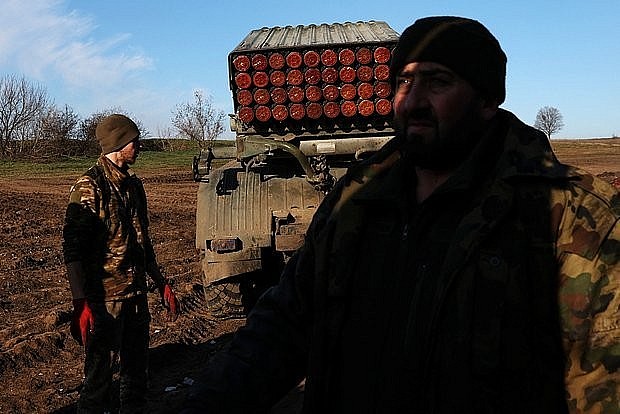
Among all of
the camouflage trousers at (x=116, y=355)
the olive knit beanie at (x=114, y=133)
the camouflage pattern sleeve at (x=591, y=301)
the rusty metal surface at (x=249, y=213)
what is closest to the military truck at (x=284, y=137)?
the rusty metal surface at (x=249, y=213)

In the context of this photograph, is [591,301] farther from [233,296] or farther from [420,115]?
[233,296]

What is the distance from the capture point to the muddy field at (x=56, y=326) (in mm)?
5633

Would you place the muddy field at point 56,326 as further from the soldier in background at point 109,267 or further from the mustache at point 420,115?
the mustache at point 420,115

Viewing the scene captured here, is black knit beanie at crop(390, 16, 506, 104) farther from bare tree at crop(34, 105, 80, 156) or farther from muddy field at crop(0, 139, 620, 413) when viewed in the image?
bare tree at crop(34, 105, 80, 156)

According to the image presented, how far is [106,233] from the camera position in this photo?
14.4ft

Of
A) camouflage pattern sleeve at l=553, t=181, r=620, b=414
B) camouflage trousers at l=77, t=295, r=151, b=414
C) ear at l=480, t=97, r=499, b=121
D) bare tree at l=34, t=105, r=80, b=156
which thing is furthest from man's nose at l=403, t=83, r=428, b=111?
bare tree at l=34, t=105, r=80, b=156

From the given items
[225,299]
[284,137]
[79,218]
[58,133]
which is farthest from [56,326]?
[58,133]

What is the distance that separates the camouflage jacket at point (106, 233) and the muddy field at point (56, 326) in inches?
49.2

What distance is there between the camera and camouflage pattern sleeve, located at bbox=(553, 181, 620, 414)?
1493 millimetres

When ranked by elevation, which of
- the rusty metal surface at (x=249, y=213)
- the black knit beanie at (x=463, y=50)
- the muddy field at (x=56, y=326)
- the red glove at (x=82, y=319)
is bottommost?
the muddy field at (x=56, y=326)

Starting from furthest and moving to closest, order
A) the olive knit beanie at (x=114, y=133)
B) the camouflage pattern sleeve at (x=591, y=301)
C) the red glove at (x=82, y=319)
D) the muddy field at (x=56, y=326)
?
1. the muddy field at (x=56, y=326)
2. the olive knit beanie at (x=114, y=133)
3. the red glove at (x=82, y=319)
4. the camouflage pattern sleeve at (x=591, y=301)

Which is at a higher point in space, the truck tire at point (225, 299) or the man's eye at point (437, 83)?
the man's eye at point (437, 83)

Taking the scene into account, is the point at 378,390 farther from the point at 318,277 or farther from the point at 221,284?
the point at 221,284

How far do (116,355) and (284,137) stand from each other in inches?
131
